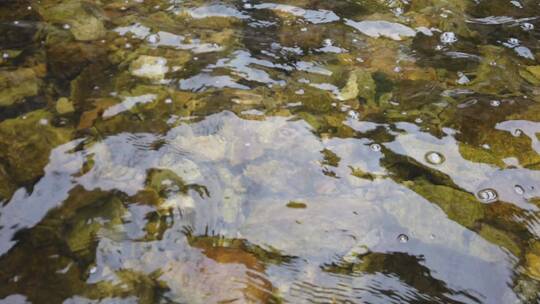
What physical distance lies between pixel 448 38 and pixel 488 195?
213cm

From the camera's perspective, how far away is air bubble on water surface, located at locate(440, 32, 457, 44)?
4730mm

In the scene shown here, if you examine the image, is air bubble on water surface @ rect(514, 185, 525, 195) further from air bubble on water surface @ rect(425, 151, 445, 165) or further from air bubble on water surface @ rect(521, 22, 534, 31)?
air bubble on water surface @ rect(521, 22, 534, 31)

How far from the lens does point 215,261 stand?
292 centimetres

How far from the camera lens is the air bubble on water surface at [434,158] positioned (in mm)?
3537

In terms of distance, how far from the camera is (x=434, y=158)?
3.56m

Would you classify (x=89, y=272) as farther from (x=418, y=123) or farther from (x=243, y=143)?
(x=418, y=123)

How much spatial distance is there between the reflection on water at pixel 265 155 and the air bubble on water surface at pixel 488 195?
0.02 metres

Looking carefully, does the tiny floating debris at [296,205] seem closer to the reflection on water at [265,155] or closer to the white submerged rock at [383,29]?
the reflection on water at [265,155]

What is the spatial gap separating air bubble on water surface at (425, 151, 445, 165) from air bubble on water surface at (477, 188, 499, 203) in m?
0.38

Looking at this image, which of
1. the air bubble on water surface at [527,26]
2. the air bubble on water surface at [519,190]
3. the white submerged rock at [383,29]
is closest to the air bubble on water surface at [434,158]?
the air bubble on water surface at [519,190]

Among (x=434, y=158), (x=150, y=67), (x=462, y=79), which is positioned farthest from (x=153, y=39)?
(x=462, y=79)

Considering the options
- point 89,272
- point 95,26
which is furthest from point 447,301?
point 95,26

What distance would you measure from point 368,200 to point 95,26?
3.31 metres

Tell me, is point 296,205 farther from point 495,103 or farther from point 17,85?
point 17,85
